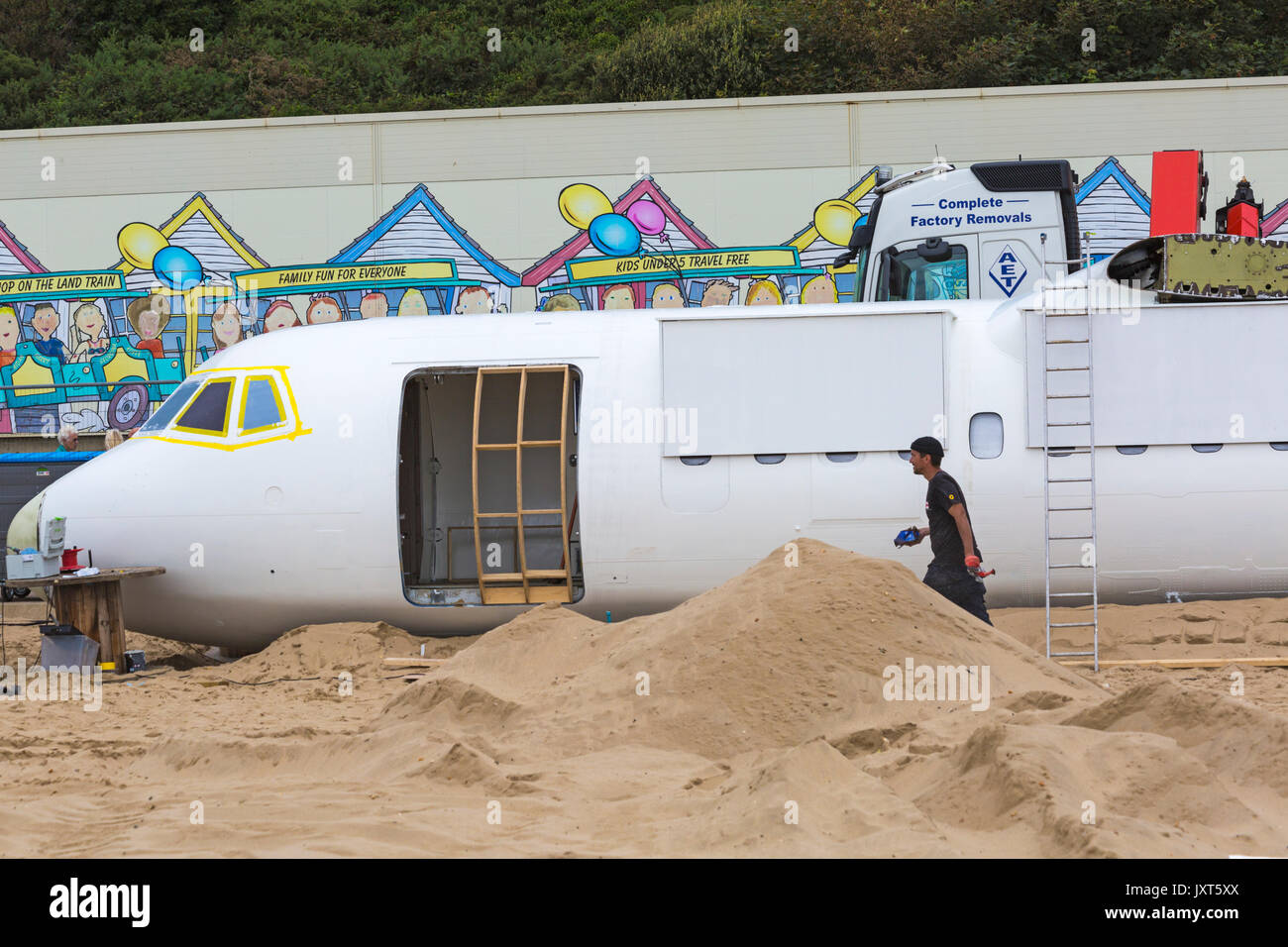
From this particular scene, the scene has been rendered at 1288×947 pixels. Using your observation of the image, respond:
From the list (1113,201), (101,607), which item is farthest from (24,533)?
(1113,201)

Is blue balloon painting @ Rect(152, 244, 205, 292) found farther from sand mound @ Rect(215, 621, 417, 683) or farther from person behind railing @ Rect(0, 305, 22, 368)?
sand mound @ Rect(215, 621, 417, 683)

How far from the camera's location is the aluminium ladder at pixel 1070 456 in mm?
10641

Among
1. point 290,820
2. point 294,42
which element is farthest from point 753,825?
point 294,42

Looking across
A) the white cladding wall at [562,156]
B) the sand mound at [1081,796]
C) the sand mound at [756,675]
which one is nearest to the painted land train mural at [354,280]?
the white cladding wall at [562,156]

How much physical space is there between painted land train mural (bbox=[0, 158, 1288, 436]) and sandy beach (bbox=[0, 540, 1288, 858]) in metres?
14.2

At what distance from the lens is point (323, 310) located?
79.9 ft

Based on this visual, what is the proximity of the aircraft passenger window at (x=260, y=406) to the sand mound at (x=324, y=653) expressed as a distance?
69.4 inches

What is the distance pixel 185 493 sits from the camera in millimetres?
11188

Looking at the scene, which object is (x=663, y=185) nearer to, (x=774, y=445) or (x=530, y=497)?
(x=530, y=497)

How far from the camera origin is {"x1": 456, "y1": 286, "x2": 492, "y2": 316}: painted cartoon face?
24.3m

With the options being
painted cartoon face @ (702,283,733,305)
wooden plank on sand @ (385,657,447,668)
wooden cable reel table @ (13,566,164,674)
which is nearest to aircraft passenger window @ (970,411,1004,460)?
wooden plank on sand @ (385,657,447,668)

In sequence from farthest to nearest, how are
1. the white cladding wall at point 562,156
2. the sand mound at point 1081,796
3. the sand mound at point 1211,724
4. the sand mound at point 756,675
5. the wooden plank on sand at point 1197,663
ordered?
the white cladding wall at point 562,156 < the wooden plank on sand at point 1197,663 < the sand mound at point 756,675 < the sand mound at point 1211,724 < the sand mound at point 1081,796
